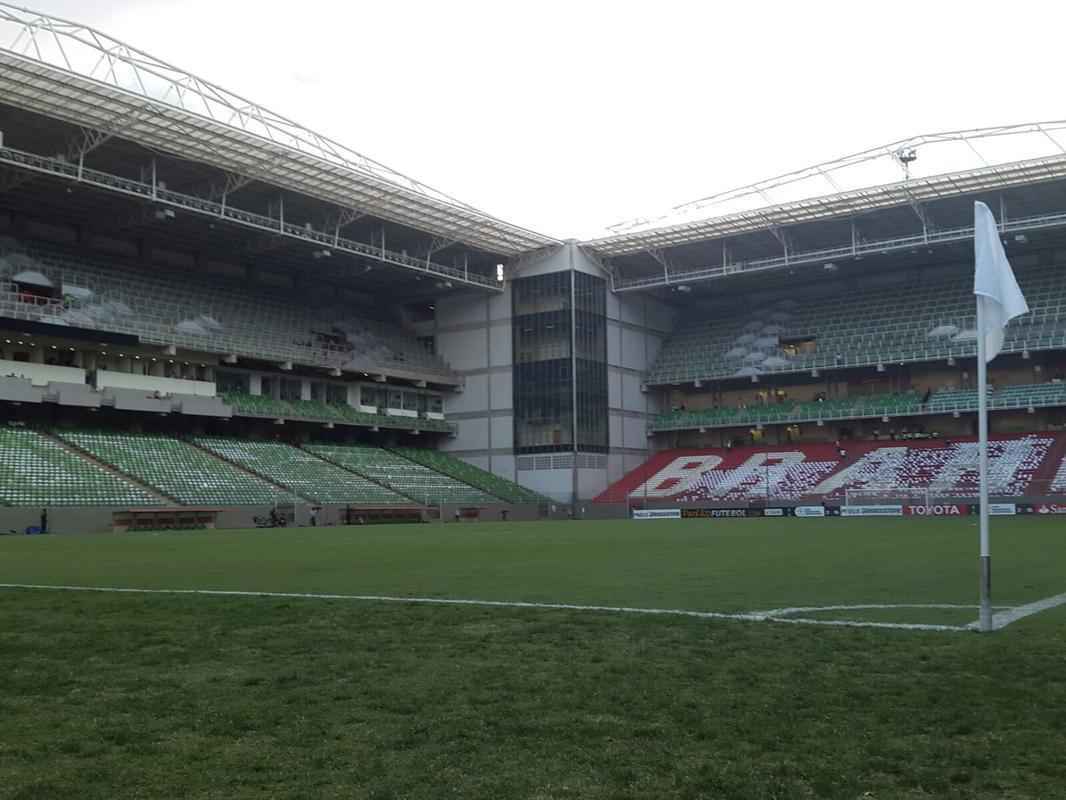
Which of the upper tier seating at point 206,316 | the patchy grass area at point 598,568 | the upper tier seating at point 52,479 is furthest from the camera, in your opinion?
the upper tier seating at point 206,316

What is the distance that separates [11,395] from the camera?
5134 centimetres

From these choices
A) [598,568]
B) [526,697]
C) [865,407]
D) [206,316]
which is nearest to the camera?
[526,697]

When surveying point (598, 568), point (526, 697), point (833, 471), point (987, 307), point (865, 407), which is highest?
point (865, 407)

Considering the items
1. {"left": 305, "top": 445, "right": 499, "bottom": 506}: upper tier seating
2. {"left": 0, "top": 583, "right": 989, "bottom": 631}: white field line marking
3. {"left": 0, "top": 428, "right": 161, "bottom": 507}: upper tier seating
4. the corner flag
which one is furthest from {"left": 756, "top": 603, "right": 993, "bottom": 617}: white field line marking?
{"left": 305, "top": 445, "right": 499, "bottom": 506}: upper tier seating

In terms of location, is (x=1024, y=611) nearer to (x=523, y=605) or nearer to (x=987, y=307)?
(x=987, y=307)

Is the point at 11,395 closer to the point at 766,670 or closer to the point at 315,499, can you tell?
the point at 315,499

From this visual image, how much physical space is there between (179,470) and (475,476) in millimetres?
23342

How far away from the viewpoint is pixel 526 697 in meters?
7.82

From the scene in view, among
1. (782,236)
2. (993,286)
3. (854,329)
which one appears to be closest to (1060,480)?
(854,329)

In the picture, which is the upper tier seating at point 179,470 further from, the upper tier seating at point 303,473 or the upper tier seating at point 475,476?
the upper tier seating at point 475,476

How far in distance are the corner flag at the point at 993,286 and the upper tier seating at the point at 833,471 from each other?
4911 centimetres

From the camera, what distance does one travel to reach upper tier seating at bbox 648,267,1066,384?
67.5 metres

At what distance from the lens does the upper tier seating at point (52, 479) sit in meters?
43.4

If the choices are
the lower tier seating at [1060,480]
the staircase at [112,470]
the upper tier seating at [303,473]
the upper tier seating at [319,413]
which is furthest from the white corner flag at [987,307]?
the upper tier seating at [319,413]
